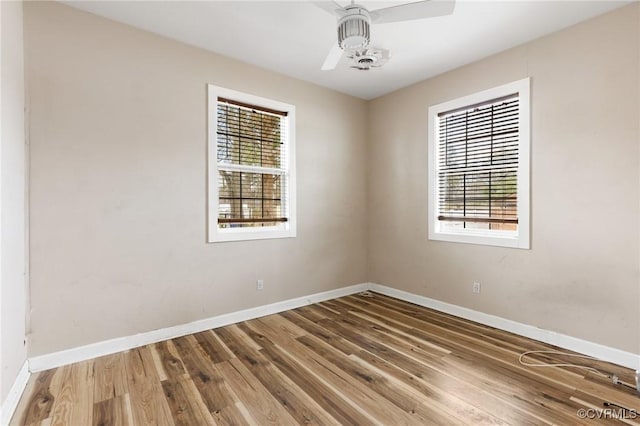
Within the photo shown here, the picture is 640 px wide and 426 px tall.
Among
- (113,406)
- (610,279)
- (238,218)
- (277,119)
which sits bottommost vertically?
(113,406)

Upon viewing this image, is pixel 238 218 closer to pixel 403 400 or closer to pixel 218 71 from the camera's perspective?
pixel 218 71

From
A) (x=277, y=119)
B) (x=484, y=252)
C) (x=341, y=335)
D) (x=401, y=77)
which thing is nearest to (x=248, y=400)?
(x=341, y=335)

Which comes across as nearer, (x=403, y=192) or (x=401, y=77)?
(x=401, y=77)

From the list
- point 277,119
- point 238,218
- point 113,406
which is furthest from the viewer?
point 277,119

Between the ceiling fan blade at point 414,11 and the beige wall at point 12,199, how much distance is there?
230 cm

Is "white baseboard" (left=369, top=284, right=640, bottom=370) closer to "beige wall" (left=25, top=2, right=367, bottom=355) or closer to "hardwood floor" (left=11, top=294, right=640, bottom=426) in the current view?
"hardwood floor" (left=11, top=294, right=640, bottom=426)

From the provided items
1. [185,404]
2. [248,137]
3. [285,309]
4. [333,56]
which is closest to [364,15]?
[333,56]

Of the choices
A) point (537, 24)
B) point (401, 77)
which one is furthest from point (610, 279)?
point (401, 77)

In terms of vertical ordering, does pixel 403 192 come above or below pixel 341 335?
above

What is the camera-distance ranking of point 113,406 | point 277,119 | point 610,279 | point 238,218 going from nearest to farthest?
point 113,406
point 610,279
point 238,218
point 277,119

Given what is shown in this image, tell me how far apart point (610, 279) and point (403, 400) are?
2.00m

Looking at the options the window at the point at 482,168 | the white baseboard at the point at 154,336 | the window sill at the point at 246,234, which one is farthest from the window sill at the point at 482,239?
the window sill at the point at 246,234

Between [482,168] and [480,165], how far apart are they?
0.13 ft

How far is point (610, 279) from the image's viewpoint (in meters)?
2.56
